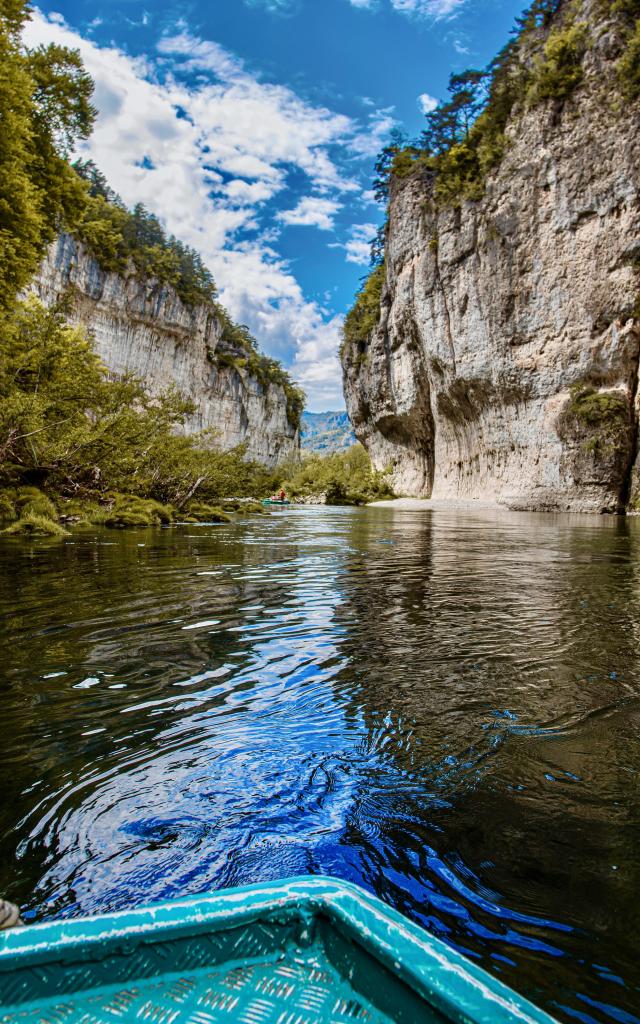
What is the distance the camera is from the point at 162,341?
62656mm

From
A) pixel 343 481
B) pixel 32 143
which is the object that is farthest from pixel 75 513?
pixel 343 481

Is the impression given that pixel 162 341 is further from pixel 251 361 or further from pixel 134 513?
pixel 134 513

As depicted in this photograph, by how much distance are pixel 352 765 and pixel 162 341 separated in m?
66.2

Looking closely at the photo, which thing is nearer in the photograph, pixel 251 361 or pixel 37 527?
pixel 37 527

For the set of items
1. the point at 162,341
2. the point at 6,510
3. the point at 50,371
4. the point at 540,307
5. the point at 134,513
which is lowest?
the point at 134,513

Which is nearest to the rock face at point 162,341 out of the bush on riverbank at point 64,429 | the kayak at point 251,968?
the bush on riverbank at point 64,429

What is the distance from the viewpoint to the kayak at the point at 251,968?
0.77 m

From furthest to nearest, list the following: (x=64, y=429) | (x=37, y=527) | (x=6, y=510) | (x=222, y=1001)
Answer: (x=64, y=429), (x=6, y=510), (x=37, y=527), (x=222, y=1001)

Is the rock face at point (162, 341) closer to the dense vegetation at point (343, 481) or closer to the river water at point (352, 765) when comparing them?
the dense vegetation at point (343, 481)

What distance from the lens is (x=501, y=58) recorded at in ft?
127

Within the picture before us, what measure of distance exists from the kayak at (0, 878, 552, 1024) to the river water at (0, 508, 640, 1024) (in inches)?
27.2

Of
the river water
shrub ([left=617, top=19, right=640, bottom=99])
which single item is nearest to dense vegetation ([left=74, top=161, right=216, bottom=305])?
shrub ([left=617, top=19, right=640, bottom=99])

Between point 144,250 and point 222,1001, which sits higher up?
point 144,250

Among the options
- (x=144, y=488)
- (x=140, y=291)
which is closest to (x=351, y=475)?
(x=140, y=291)
